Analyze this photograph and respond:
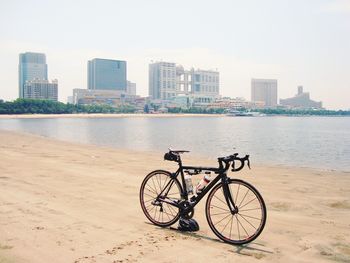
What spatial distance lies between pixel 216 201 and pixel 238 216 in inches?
26.0

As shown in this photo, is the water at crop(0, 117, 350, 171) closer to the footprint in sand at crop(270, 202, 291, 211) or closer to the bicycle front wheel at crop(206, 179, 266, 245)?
the footprint in sand at crop(270, 202, 291, 211)

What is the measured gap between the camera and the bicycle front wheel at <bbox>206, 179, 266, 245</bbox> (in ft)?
20.0

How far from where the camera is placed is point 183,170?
686 cm

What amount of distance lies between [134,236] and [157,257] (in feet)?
3.36

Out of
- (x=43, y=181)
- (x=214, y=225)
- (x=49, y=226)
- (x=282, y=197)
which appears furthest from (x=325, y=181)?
(x=49, y=226)

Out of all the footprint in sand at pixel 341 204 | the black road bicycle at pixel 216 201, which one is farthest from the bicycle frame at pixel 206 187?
the footprint in sand at pixel 341 204

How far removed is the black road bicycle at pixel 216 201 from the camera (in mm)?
6224

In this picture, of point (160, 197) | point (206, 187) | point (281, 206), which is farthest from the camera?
point (281, 206)

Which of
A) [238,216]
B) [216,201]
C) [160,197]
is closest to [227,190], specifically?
[216,201]

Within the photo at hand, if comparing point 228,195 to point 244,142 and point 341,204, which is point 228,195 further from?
point 244,142

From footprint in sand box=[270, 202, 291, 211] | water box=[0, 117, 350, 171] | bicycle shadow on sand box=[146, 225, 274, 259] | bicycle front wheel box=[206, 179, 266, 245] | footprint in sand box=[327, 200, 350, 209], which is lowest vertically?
water box=[0, 117, 350, 171]

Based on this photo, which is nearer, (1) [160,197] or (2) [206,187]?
(2) [206,187]

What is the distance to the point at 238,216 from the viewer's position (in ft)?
24.1

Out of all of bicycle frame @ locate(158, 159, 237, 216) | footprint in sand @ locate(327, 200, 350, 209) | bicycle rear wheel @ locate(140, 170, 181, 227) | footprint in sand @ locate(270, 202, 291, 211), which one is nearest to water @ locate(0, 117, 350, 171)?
footprint in sand @ locate(327, 200, 350, 209)
